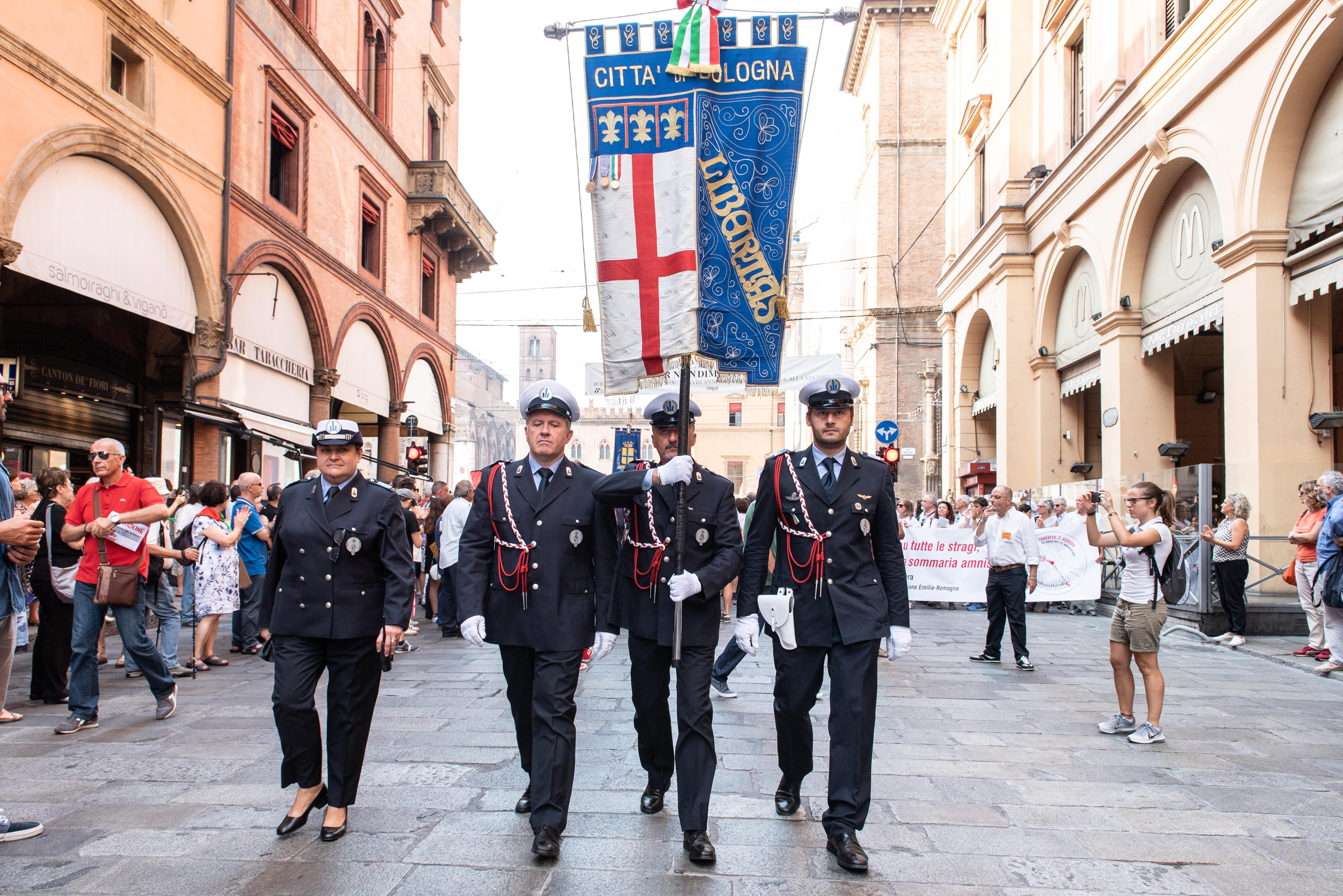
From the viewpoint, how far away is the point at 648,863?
13.3ft

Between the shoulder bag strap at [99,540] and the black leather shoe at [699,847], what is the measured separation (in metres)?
4.72

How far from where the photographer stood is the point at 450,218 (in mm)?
26047

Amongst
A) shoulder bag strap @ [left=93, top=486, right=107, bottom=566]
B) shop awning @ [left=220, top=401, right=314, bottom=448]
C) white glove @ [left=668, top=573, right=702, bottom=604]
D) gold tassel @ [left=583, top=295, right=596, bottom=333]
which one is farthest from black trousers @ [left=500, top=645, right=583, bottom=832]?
shop awning @ [left=220, top=401, right=314, bottom=448]

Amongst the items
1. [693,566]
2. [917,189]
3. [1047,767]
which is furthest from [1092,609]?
[917,189]

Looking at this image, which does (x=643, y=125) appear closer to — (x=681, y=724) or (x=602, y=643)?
(x=602, y=643)

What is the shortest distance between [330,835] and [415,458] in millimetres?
17194

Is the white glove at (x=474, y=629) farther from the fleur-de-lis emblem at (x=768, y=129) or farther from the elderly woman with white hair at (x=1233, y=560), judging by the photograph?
the elderly woman with white hair at (x=1233, y=560)

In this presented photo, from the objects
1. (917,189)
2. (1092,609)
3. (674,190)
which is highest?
(917,189)

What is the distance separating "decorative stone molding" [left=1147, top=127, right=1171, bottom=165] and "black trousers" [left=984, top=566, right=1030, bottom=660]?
7937mm

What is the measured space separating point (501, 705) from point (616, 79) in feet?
14.9

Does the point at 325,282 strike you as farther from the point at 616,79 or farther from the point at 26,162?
the point at 616,79

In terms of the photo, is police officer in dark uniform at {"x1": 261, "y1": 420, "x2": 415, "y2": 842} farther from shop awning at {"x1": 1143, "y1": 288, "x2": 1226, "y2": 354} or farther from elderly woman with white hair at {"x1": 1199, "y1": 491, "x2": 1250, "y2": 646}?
shop awning at {"x1": 1143, "y1": 288, "x2": 1226, "y2": 354}

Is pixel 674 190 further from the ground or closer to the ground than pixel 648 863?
further from the ground

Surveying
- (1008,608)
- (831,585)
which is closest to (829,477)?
(831,585)
